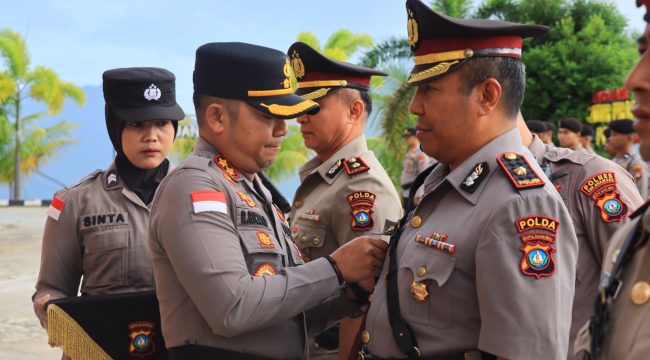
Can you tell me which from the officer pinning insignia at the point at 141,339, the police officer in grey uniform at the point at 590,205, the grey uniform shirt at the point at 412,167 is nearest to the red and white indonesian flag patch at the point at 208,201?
the officer pinning insignia at the point at 141,339

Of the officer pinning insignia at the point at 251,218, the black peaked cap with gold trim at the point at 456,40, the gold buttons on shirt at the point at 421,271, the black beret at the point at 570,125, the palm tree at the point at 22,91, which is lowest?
the palm tree at the point at 22,91

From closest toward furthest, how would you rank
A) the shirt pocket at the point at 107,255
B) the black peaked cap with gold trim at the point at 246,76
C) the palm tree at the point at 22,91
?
the black peaked cap with gold trim at the point at 246,76 < the shirt pocket at the point at 107,255 < the palm tree at the point at 22,91

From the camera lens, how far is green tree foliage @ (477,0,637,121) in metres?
21.0

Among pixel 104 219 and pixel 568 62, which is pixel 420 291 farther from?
pixel 568 62

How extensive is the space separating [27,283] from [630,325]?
1042 cm

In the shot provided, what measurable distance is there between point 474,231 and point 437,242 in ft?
0.41

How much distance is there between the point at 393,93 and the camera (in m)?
19.3

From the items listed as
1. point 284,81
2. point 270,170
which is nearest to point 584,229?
point 284,81

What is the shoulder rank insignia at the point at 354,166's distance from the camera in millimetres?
3526

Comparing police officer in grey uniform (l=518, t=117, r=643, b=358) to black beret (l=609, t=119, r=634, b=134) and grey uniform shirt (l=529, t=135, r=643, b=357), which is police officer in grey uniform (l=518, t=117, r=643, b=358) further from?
black beret (l=609, t=119, r=634, b=134)

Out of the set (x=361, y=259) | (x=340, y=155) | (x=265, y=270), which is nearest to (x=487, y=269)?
(x=361, y=259)

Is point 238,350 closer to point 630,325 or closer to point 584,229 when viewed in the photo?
point 630,325

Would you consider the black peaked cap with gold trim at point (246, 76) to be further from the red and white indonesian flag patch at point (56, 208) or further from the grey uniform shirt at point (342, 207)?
the red and white indonesian flag patch at point (56, 208)

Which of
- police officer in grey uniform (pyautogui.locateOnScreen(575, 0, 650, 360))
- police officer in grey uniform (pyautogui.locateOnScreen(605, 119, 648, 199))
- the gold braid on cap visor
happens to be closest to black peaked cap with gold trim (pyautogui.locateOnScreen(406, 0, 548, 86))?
the gold braid on cap visor
